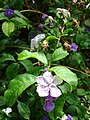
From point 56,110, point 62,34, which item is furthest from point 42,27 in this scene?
point 56,110

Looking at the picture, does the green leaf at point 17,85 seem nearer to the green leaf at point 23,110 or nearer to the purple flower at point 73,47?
the green leaf at point 23,110

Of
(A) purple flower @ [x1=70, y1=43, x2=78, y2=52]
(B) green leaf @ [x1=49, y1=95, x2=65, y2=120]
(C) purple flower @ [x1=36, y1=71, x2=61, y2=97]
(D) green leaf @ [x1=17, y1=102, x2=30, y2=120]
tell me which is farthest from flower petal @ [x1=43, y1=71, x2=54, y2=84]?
(A) purple flower @ [x1=70, y1=43, x2=78, y2=52]

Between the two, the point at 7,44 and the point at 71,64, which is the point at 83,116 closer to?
the point at 71,64

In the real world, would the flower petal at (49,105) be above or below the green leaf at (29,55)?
below

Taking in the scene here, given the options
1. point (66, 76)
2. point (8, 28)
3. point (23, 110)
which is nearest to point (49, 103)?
point (66, 76)

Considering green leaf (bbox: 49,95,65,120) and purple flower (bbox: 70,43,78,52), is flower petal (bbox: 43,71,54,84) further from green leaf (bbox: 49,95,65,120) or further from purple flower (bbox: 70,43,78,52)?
purple flower (bbox: 70,43,78,52)

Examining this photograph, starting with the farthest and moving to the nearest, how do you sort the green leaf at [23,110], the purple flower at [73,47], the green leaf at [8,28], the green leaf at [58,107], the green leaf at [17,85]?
the purple flower at [73,47] < the green leaf at [8,28] < the green leaf at [23,110] < the green leaf at [58,107] < the green leaf at [17,85]

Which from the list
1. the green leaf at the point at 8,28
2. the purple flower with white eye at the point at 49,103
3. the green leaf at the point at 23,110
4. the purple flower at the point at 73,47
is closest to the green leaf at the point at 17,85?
the purple flower with white eye at the point at 49,103

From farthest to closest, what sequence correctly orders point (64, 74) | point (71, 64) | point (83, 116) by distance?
point (71, 64)
point (83, 116)
point (64, 74)
